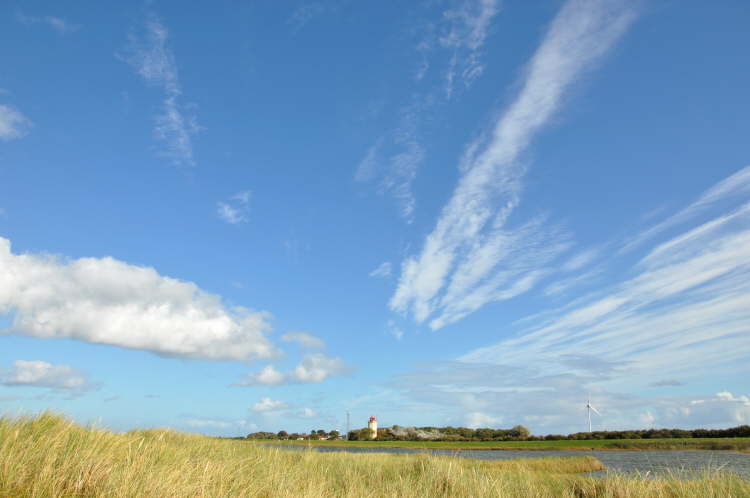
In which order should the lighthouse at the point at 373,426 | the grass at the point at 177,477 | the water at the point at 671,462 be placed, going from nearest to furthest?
the grass at the point at 177,477
the water at the point at 671,462
the lighthouse at the point at 373,426

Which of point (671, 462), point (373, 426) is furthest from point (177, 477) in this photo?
point (373, 426)

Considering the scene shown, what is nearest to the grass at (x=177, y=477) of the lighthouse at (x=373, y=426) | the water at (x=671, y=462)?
the water at (x=671, y=462)

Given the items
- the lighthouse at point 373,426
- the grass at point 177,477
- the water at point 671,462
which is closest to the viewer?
the grass at point 177,477

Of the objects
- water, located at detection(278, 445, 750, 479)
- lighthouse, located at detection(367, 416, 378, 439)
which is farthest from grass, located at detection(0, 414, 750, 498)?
lighthouse, located at detection(367, 416, 378, 439)

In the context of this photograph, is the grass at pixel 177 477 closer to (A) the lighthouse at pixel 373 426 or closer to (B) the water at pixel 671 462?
(B) the water at pixel 671 462

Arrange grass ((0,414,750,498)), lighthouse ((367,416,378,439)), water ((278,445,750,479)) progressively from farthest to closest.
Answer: lighthouse ((367,416,378,439)) < water ((278,445,750,479)) < grass ((0,414,750,498))

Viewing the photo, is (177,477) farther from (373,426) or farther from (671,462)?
(373,426)

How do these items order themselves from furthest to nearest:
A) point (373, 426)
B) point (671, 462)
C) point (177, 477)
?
1. point (373, 426)
2. point (671, 462)
3. point (177, 477)

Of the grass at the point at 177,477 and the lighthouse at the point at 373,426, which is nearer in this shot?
the grass at the point at 177,477

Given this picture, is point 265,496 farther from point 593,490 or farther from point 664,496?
point 664,496

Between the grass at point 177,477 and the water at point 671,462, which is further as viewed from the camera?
the water at point 671,462

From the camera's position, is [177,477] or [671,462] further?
[671,462]

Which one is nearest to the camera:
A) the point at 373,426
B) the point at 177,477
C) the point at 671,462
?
the point at 177,477

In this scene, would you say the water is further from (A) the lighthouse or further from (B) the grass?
(A) the lighthouse
